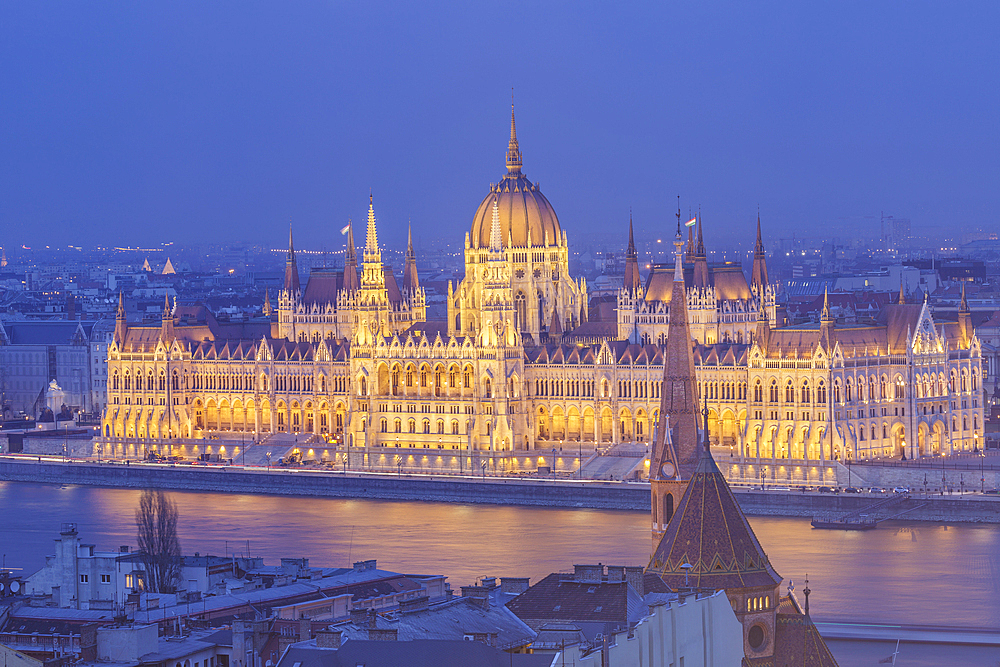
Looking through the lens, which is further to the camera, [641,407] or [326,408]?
[326,408]

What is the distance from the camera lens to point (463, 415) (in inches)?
4488

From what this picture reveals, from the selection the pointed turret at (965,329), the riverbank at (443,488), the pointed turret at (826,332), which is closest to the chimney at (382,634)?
the riverbank at (443,488)

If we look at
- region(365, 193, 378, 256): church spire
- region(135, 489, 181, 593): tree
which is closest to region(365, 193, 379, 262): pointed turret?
region(365, 193, 378, 256): church spire

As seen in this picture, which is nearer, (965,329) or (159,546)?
(159,546)

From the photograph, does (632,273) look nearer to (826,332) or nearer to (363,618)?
(826,332)

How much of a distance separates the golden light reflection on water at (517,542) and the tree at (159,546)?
9.26 meters

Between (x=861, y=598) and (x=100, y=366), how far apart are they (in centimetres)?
8131

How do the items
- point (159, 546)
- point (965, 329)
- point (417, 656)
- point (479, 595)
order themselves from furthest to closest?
point (965, 329)
point (159, 546)
point (479, 595)
point (417, 656)

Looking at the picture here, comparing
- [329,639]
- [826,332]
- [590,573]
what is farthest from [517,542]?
[329,639]

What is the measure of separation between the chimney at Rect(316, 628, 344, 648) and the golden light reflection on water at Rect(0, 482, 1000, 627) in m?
31.3

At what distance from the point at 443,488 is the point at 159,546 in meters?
45.9

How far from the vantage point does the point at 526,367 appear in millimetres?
113688

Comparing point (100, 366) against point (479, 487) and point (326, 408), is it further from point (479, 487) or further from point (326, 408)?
point (479, 487)

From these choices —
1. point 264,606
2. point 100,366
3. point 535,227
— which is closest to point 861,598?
point 264,606
